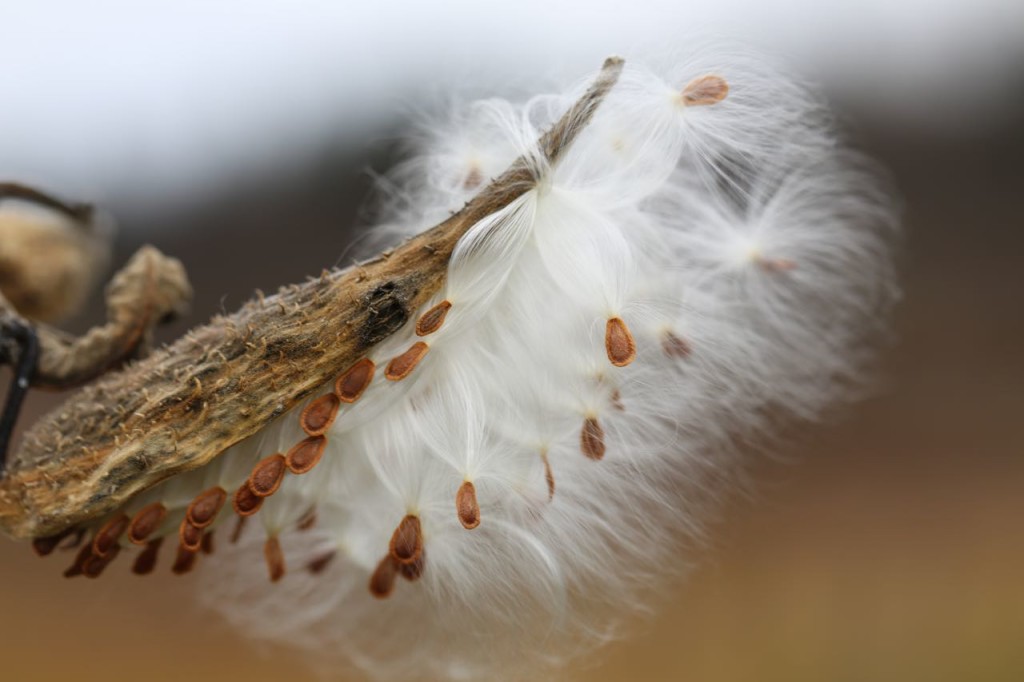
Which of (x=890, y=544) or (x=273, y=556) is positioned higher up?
(x=273, y=556)

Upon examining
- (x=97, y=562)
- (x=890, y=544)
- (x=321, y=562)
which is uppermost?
(x=97, y=562)

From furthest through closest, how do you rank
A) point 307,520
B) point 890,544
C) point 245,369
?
1. point 890,544
2. point 307,520
3. point 245,369

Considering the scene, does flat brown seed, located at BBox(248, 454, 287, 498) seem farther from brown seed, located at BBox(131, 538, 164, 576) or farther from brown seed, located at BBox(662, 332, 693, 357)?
brown seed, located at BBox(662, 332, 693, 357)

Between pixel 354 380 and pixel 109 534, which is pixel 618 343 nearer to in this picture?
pixel 354 380

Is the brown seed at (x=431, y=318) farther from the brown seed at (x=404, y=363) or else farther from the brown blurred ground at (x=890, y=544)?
the brown blurred ground at (x=890, y=544)

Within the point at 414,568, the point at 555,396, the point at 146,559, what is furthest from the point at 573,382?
the point at 146,559

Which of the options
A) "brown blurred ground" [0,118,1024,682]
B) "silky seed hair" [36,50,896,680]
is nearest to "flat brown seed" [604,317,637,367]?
"silky seed hair" [36,50,896,680]

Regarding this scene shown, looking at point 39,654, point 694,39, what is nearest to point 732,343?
→ point 694,39
